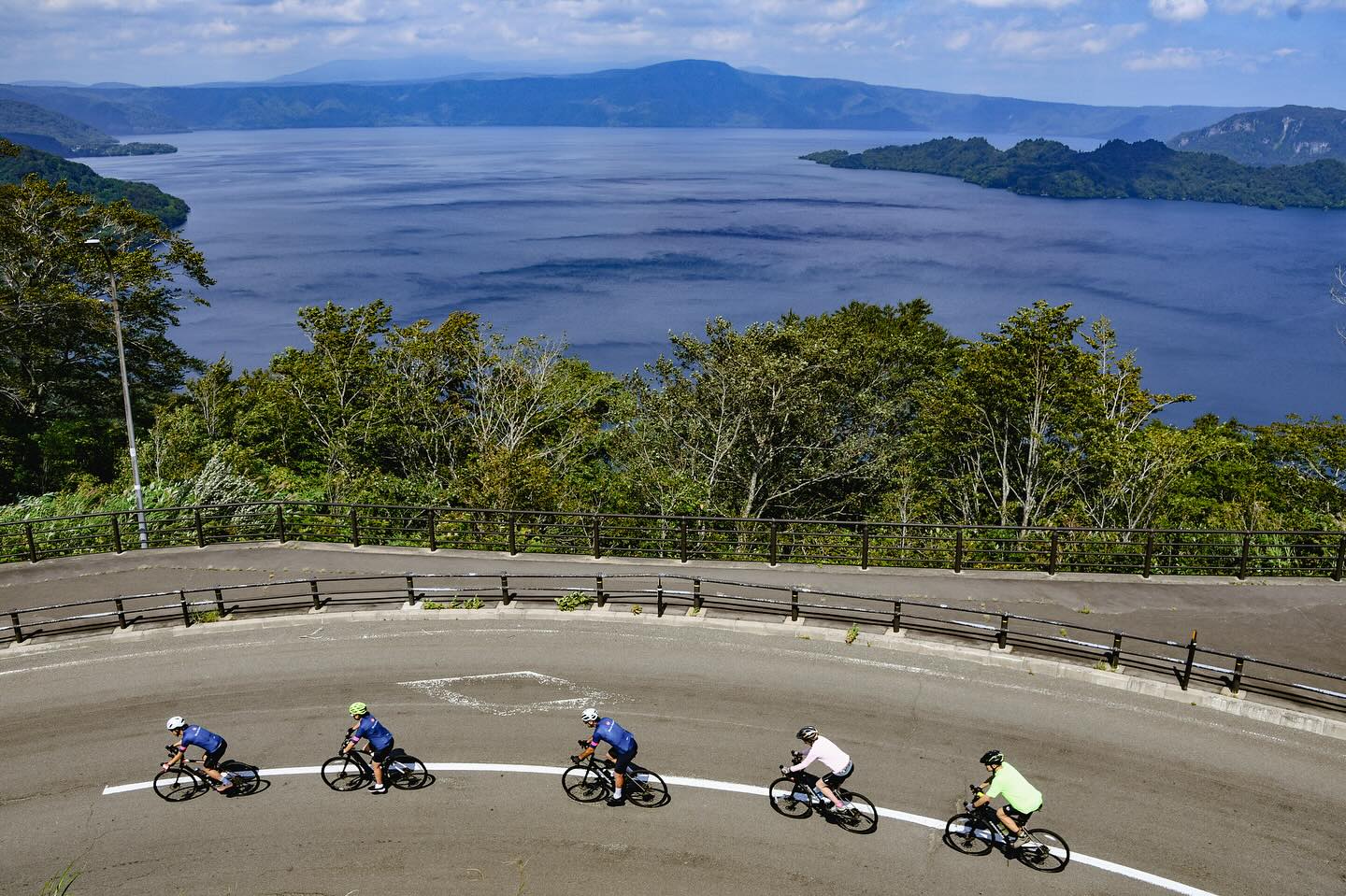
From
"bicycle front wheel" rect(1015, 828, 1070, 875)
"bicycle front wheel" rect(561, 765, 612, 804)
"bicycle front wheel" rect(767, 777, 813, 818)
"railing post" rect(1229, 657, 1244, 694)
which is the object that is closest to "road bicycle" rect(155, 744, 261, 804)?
"bicycle front wheel" rect(561, 765, 612, 804)

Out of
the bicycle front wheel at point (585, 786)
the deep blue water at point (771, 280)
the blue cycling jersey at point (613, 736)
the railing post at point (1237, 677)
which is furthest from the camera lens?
the deep blue water at point (771, 280)

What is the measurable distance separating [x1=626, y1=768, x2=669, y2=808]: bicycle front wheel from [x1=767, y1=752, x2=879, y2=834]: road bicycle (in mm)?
1330

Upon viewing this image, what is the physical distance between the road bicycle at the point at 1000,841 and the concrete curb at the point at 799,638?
3779mm

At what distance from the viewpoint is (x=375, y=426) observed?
35281 mm

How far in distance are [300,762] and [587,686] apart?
4.05 m

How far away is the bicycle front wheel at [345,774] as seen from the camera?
1103 centimetres

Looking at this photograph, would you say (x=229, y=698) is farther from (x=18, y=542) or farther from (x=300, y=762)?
(x=18, y=542)

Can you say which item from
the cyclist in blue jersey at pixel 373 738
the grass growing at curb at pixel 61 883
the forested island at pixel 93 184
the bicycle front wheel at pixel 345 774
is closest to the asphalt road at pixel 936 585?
the bicycle front wheel at pixel 345 774

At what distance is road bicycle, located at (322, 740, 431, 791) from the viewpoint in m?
11.0

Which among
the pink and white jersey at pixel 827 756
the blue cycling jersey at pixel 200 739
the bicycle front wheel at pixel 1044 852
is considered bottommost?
the bicycle front wheel at pixel 1044 852

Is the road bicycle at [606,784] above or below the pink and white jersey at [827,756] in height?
below

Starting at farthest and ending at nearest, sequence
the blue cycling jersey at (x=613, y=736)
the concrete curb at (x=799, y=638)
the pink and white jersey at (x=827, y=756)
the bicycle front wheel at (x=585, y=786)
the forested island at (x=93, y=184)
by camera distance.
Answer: the forested island at (x=93, y=184)
the concrete curb at (x=799, y=638)
the bicycle front wheel at (x=585, y=786)
the blue cycling jersey at (x=613, y=736)
the pink and white jersey at (x=827, y=756)

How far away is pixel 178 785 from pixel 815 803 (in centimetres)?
804

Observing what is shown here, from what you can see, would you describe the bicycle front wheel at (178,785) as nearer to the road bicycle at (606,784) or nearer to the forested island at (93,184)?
the road bicycle at (606,784)
